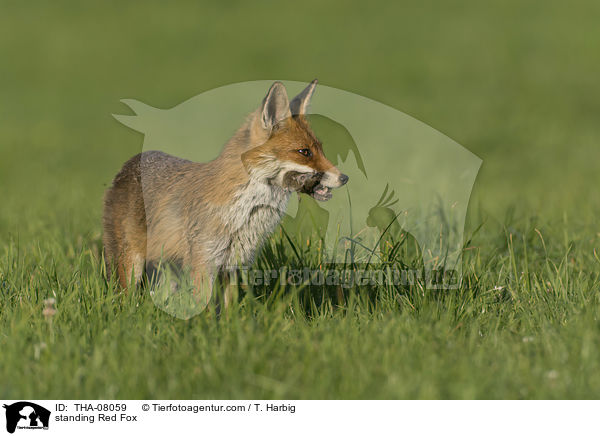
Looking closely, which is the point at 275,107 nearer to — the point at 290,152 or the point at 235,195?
the point at 290,152

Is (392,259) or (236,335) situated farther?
(392,259)

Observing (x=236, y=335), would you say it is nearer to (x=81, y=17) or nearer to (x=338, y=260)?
(x=338, y=260)

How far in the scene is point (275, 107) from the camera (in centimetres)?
493

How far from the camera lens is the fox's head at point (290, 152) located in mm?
4945

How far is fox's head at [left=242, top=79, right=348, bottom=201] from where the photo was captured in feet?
16.2

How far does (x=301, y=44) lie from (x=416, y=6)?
625 centimetres

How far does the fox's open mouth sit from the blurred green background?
10.4ft

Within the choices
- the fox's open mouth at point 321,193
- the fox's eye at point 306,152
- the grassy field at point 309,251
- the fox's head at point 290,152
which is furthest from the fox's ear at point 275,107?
the grassy field at point 309,251

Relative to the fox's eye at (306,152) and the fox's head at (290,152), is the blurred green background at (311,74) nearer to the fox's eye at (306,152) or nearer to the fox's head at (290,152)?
the fox's head at (290,152)

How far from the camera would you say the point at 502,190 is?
34.5ft

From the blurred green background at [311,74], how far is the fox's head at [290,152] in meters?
2.99

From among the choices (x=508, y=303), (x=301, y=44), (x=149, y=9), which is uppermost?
(x=149, y=9)

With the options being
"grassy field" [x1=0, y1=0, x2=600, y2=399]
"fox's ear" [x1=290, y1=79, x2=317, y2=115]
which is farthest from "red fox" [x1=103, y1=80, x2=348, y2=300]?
"grassy field" [x1=0, y1=0, x2=600, y2=399]
